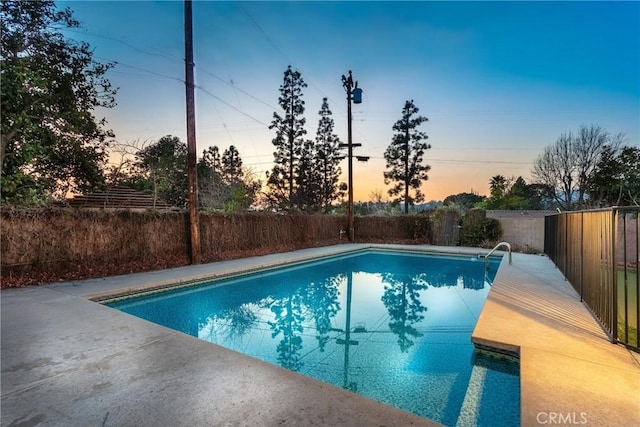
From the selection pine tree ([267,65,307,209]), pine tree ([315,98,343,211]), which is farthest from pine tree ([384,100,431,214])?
pine tree ([267,65,307,209])

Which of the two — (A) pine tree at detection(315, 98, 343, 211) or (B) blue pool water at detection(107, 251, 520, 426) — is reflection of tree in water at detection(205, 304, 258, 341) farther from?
(A) pine tree at detection(315, 98, 343, 211)

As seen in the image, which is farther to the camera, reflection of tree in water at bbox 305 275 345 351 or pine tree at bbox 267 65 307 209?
pine tree at bbox 267 65 307 209

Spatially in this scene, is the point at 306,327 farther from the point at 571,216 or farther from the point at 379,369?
the point at 571,216

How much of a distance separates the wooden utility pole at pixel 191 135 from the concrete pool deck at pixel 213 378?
4512mm

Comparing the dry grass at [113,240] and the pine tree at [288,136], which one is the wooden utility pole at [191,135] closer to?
the dry grass at [113,240]

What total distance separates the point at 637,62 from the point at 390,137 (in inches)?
553

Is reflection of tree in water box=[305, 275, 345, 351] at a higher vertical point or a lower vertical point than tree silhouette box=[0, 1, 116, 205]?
lower

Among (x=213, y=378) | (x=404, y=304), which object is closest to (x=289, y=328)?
(x=213, y=378)

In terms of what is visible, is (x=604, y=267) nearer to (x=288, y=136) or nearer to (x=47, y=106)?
(x=47, y=106)

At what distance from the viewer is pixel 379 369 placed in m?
3.28

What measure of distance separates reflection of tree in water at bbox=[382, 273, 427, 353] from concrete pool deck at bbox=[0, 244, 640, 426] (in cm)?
100

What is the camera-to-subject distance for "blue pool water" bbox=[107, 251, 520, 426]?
2.75m

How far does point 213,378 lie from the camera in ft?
8.19

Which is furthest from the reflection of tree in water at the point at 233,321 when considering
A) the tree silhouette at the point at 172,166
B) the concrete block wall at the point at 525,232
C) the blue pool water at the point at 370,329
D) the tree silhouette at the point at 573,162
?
the tree silhouette at the point at 573,162
